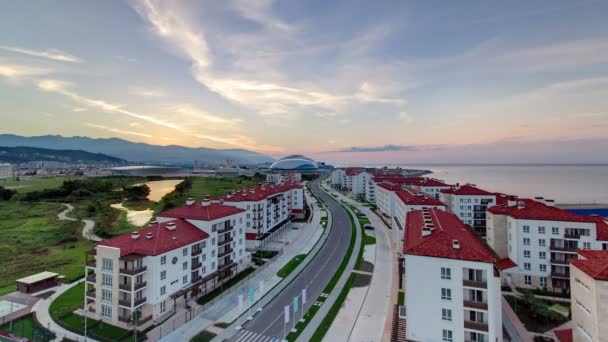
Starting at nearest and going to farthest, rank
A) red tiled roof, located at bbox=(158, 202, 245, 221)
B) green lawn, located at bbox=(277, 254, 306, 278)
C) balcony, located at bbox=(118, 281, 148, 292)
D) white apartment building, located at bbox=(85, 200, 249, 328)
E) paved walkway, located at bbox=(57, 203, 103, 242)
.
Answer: balcony, located at bbox=(118, 281, 148, 292) < white apartment building, located at bbox=(85, 200, 249, 328) < red tiled roof, located at bbox=(158, 202, 245, 221) < green lawn, located at bbox=(277, 254, 306, 278) < paved walkway, located at bbox=(57, 203, 103, 242)

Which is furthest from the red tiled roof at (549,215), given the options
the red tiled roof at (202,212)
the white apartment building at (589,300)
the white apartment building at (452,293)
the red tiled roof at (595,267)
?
the red tiled roof at (202,212)

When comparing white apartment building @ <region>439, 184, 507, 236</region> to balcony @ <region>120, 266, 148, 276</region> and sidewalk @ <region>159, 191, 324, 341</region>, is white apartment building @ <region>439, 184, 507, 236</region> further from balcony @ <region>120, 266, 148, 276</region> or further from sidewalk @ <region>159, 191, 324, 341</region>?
balcony @ <region>120, 266, 148, 276</region>

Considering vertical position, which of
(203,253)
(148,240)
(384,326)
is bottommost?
(384,326)

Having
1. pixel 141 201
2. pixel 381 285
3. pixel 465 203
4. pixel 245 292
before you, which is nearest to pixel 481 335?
pixel 381 285

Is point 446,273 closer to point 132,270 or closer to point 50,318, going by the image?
point 132,270

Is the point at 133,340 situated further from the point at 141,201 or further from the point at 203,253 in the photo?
the point at 141,201

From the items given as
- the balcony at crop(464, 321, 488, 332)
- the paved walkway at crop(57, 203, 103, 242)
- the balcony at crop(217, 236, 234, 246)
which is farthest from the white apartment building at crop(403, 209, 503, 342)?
the paved walkway at crop(57, 203, 103, 242)

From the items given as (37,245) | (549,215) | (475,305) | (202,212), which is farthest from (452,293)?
(37,245)
